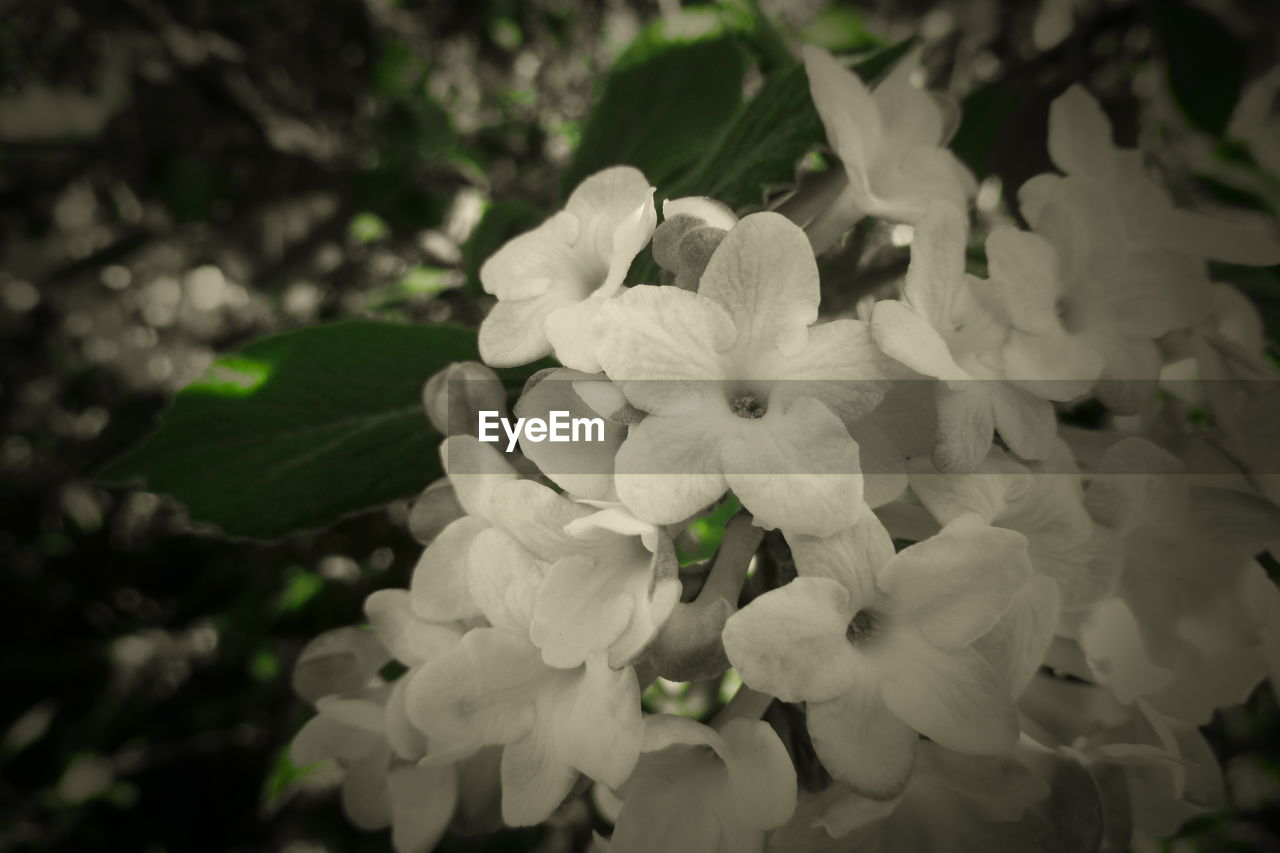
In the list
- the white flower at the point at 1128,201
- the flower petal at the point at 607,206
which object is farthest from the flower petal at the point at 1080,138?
the flower petal at the point at 607,206

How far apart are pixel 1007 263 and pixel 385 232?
0.92 m

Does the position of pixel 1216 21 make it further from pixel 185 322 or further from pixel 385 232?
pixel 185 322

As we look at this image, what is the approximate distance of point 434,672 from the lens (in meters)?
0.33

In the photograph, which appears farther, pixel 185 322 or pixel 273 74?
pixel 185 322

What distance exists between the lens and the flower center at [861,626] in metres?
0.32

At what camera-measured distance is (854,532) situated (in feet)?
0.97

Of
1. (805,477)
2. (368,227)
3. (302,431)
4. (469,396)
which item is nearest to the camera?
(805,477)

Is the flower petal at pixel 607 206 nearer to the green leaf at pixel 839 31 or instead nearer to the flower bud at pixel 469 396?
the flower bud at pixel 469 396

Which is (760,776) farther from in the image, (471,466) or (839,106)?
(839,106)

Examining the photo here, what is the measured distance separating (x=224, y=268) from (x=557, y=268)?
109 cm

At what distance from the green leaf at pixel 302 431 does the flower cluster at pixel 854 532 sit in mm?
89

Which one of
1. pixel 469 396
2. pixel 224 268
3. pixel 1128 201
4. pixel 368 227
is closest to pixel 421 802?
pixel 469 396

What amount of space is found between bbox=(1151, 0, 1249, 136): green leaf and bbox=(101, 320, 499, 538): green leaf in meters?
0.54

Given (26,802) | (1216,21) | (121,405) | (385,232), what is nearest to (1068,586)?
(1216,21)
